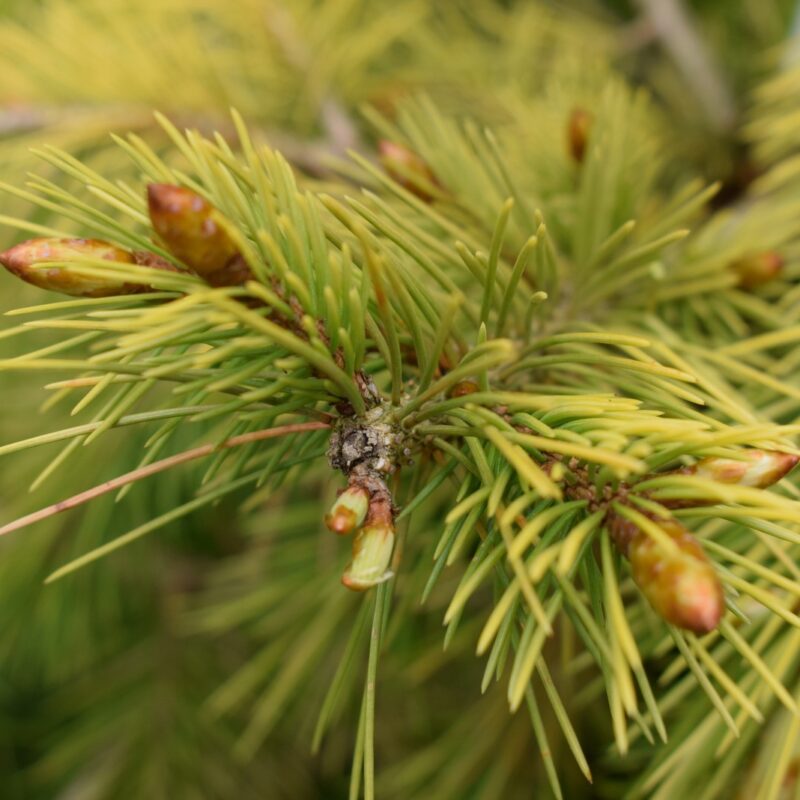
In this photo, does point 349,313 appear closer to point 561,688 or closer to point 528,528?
point 528,528

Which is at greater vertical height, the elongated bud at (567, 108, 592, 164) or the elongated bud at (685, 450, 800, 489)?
the elongated bud at (567, 108, 592, 164)

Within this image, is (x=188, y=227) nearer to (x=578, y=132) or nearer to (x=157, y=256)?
(x=157, y=256)

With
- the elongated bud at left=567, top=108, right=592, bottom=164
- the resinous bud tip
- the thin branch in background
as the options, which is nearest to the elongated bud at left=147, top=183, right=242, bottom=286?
the resinous bud tip

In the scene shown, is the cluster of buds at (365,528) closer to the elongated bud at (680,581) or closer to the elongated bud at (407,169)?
the elongated bud at (680,581)

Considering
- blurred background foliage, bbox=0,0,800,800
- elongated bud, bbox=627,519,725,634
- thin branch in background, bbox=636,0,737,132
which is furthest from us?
thin branch in background, bbox=636,0,737,132

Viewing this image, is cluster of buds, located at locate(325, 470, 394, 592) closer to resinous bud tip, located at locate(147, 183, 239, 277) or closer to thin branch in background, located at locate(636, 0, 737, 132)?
resinous bud tip, located at locate(147, 183, 239, 277)

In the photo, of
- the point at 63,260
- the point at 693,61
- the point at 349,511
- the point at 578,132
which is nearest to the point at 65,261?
the point at 63,260
